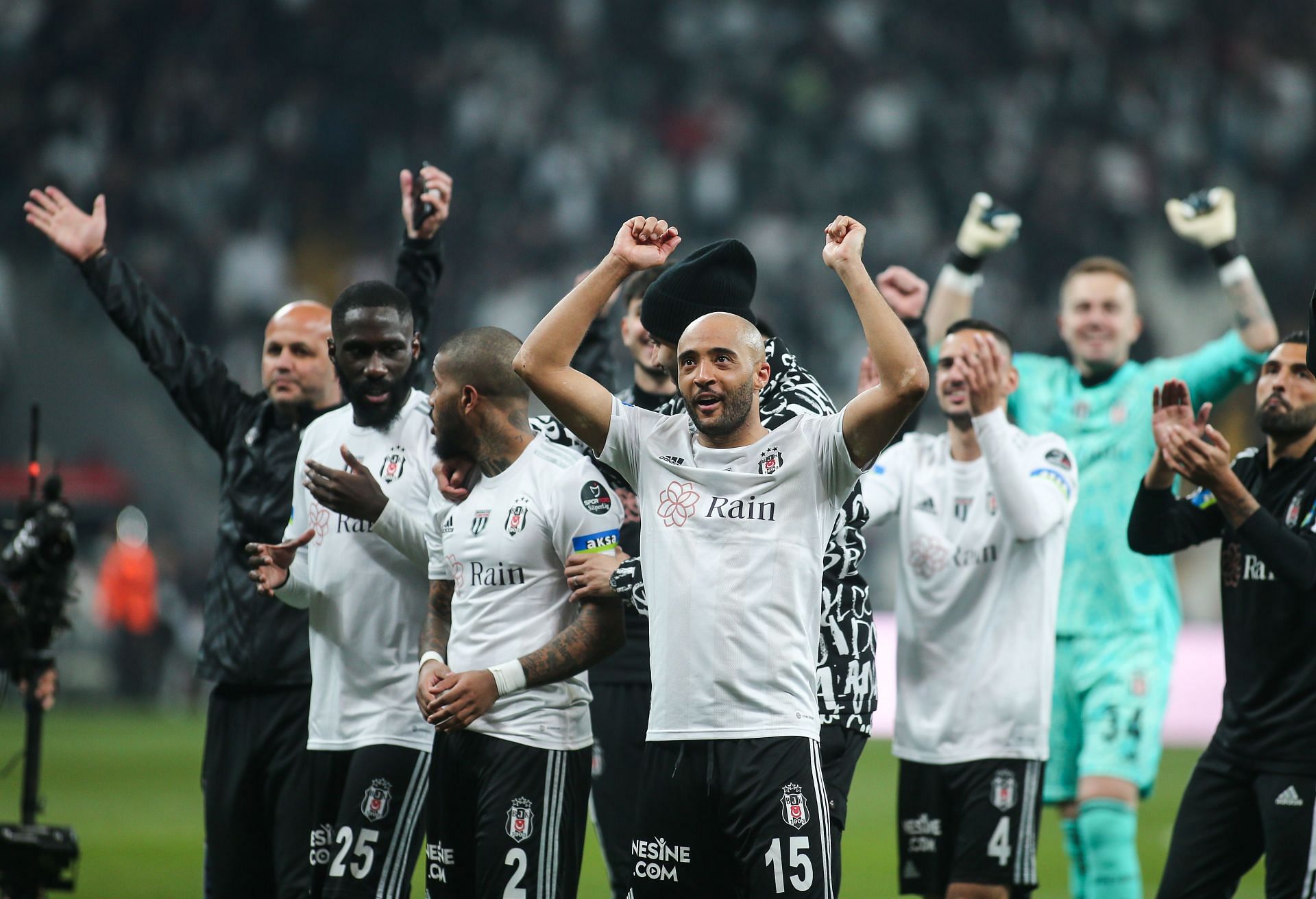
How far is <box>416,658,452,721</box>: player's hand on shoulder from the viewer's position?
4.41 meters

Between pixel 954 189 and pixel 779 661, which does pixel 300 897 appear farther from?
pixel 954 189

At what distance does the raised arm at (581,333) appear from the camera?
4.30 m

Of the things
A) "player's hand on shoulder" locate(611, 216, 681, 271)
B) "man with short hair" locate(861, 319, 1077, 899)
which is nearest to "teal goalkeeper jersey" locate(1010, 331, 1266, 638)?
"man with short hair" locate(861, 319, 1077, 899)

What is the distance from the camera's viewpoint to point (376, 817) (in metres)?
4.92

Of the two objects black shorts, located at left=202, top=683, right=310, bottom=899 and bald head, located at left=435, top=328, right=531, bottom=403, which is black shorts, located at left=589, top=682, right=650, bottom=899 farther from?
bald head, located at left=435, top=328, right=531, bottom=403

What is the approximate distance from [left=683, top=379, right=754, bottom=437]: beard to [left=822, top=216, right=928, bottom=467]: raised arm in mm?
277

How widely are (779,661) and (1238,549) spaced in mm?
2103

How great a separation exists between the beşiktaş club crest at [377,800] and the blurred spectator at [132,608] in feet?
48.9

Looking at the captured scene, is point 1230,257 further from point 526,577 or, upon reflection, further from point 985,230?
point 526,577

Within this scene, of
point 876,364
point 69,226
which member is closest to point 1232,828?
point 876,364

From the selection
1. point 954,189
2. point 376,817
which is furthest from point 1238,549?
point 954,189

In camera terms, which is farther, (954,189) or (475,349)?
(954,189)

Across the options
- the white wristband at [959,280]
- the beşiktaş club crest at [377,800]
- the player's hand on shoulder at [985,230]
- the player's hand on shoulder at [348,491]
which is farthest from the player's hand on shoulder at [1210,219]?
the beşiktaş club crest at [377,800]

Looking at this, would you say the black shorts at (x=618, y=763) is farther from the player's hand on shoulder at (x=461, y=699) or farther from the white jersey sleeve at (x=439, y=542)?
the player's hand on shoulder at (x=461, y=699)
